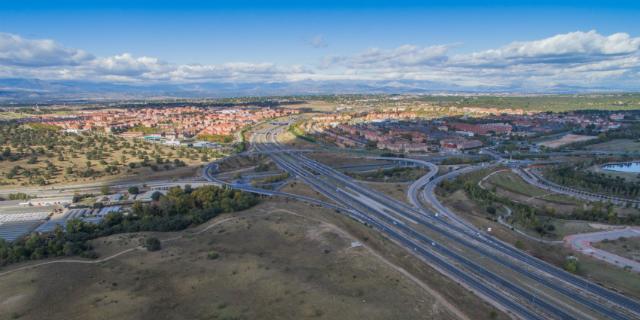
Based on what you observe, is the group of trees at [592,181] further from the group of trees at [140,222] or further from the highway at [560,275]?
the group of trees at [140,222]

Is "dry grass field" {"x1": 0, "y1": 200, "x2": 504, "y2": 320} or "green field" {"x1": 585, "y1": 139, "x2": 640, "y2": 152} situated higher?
"green field" {"x1": 585, "y1": 139, "x2": 640, "y2": 152}

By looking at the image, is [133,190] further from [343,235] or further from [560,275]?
[560,275]

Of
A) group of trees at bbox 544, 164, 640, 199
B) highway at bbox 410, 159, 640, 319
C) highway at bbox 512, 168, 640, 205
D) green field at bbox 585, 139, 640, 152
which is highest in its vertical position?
green field at bbox 585, 139, 640, 152

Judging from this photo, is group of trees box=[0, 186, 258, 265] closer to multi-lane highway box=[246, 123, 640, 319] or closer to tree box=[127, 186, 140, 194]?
tree box=[127, 186, 140, 194]

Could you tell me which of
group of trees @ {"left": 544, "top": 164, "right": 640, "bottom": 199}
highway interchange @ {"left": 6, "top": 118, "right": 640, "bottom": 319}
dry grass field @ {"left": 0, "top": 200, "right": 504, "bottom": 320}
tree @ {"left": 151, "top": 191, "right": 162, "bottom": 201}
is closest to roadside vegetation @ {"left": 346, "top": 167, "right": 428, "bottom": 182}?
highway interchange @ {"left": 6, "top": 118, "right": 640, "bottom": 319}

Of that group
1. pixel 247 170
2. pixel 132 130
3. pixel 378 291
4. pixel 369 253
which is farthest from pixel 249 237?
pixel 132 130

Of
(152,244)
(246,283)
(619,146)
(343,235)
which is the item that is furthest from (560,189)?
(152,244)

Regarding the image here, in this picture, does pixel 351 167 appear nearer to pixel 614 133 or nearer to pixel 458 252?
pixel 458 252
